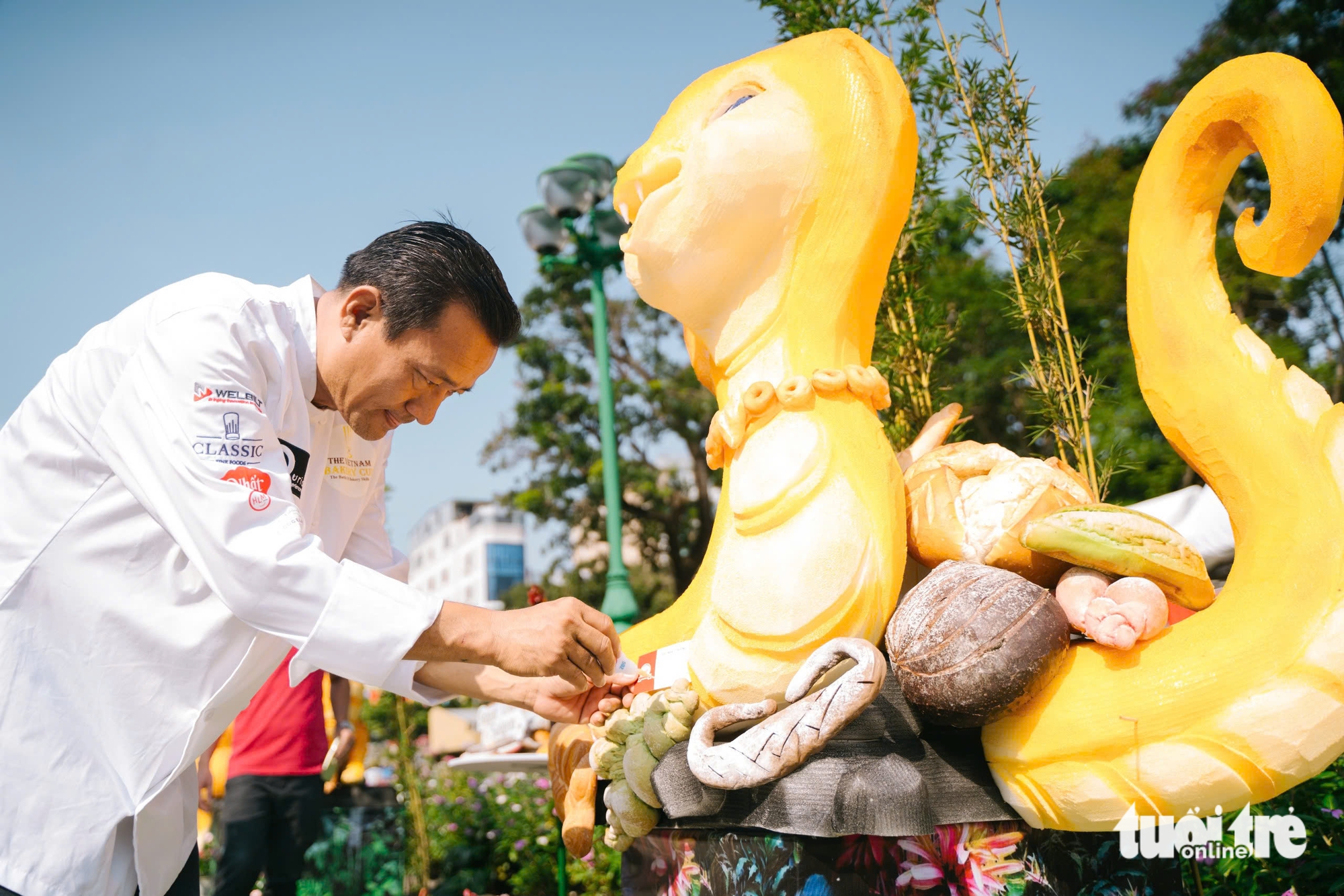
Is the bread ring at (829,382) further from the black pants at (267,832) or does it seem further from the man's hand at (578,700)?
the black pants at (267,832)

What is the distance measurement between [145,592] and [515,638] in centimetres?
69

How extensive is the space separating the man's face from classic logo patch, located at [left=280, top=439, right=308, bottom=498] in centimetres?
12

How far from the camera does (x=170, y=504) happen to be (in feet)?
5.82

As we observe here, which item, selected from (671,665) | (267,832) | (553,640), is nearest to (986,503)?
(671,665)

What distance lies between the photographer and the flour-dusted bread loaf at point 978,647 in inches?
73.5

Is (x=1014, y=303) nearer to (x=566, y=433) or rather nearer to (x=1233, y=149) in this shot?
(x=1233, y=149)

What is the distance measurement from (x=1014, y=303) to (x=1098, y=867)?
5.83 ft

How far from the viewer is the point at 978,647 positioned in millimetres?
1877

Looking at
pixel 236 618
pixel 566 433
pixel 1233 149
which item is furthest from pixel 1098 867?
pixel 566 433

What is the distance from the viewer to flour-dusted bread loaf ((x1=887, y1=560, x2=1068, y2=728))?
1.87m

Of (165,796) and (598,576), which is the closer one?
(165,796)

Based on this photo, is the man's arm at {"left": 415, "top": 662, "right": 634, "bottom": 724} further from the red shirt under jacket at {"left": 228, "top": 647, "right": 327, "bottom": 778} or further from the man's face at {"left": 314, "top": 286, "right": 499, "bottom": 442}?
the red shirt under jacket at {"left": 228, "top": 647, "right": 327, "bottom": 778}

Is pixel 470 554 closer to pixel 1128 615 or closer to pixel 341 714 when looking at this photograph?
pixel 341 714

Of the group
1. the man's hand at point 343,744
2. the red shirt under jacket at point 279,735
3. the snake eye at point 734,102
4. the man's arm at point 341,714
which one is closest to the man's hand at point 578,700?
the snake eye at point 734,102
